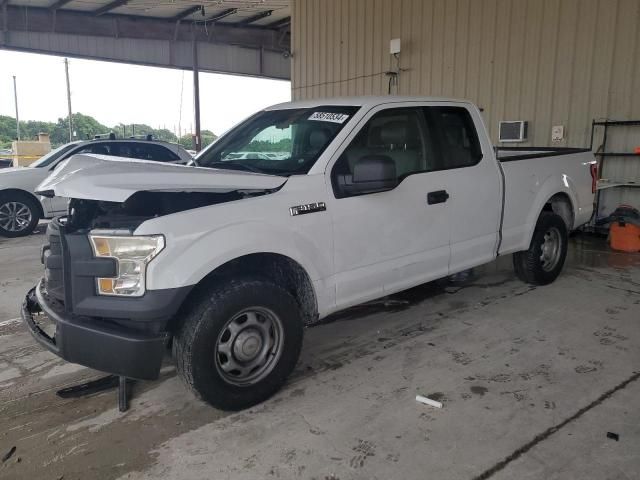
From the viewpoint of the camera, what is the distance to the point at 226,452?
268cm

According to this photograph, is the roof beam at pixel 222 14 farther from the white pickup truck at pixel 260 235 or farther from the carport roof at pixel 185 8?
the white pickup truck at pixel 260 235

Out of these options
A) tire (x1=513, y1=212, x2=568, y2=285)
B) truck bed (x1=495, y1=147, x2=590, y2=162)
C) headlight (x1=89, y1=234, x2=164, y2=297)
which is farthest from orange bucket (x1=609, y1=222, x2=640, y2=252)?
headlight (x1=89, y1=234, x2=164, y2=297)

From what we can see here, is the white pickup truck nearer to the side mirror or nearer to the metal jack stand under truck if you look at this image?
the side mirror

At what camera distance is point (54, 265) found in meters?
2.93

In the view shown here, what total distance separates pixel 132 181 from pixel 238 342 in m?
1.05

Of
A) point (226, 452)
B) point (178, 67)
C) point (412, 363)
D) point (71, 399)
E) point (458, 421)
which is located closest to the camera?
point (226, 452)

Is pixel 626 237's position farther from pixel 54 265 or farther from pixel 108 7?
pixel 108 7

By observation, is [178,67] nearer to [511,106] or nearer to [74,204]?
[511,106]

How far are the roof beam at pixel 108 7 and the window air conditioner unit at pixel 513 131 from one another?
10.7 meters

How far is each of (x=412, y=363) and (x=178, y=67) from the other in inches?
697

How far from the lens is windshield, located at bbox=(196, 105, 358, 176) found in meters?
3.54

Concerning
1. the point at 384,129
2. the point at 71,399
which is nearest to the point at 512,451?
the point at 384,129

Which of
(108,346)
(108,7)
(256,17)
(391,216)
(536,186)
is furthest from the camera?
(256,17)

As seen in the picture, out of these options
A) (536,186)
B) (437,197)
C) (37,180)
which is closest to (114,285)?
(437,197)
